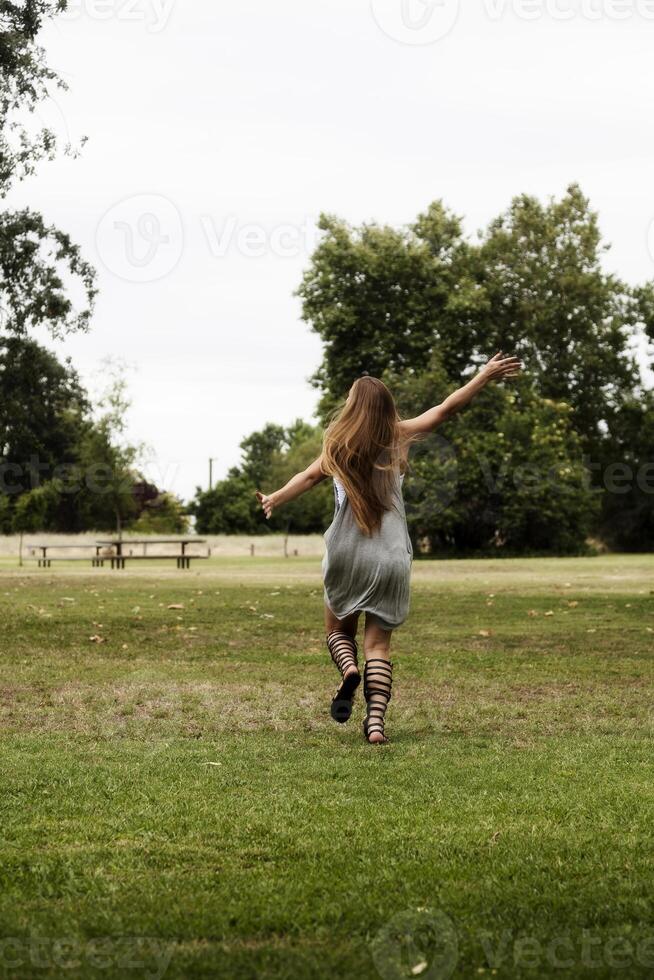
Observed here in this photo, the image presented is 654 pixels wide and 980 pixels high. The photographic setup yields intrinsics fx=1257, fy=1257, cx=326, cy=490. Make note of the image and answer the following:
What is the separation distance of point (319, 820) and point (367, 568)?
8.09 feet

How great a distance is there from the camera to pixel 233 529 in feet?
291

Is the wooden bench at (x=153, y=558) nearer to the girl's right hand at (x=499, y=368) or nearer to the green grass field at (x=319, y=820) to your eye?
the green grass field at (x=319, y=820)

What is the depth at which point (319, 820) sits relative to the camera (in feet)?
18.1

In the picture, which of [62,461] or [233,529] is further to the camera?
[233,529]

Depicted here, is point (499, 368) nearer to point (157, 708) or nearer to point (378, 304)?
point (157, 708)

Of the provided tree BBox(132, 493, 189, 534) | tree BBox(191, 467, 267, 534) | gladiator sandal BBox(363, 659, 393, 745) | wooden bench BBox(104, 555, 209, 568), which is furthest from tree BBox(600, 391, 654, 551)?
gladiator sandal BBox(363, 659, 393, 745)

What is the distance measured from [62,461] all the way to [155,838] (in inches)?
2286

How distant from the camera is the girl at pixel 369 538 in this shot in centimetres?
773

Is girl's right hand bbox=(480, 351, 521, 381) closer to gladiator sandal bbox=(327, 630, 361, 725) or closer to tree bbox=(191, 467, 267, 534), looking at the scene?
gladiator sandal bbox=(327, 630, 361, 725)

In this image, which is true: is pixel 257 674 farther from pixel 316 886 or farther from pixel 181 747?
pixel 316 886

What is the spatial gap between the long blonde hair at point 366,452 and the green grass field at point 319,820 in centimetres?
149

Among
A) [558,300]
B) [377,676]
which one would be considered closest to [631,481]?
[558,300]

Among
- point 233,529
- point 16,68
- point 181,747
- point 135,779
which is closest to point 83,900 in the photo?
point 135,779

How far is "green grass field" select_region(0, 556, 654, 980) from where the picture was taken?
3838 millimetres
